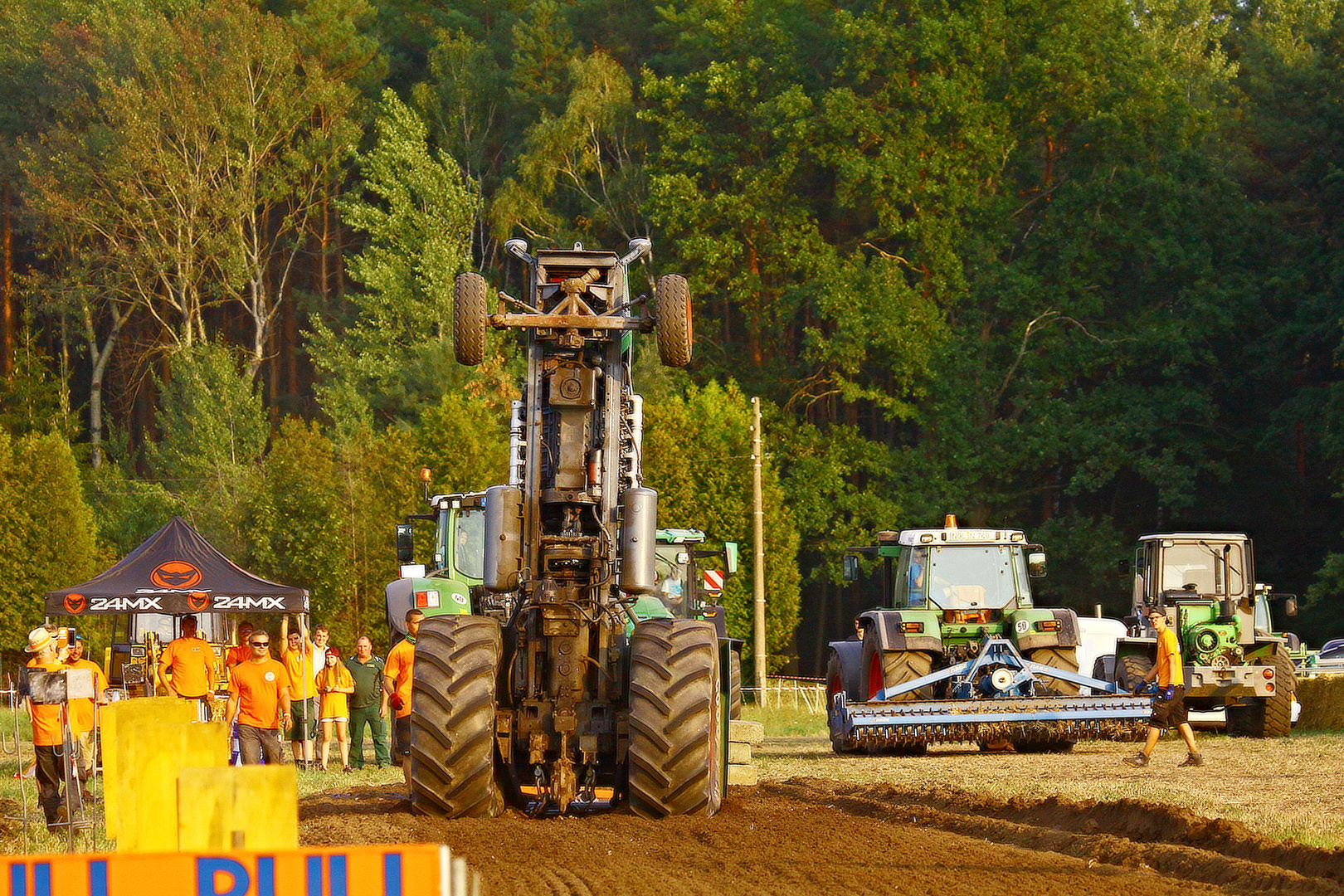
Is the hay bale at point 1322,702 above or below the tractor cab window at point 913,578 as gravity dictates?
below

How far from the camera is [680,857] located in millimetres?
10180

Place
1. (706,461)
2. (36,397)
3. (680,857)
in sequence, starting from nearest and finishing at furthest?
(680,857) → (706,461) → (36,397)

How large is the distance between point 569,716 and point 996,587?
985 centimetres

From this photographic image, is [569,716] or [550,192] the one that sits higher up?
[550,192]

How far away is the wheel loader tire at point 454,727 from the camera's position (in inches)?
445

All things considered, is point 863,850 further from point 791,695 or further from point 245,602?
point 791,695

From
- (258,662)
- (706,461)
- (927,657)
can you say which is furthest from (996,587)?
(706,461)

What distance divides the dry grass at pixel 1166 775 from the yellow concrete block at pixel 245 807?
7014mm

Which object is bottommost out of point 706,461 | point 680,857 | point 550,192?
point 680,857

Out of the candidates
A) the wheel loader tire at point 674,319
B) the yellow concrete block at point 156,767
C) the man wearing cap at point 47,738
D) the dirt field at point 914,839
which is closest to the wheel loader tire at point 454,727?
the dirt field at point 914,839

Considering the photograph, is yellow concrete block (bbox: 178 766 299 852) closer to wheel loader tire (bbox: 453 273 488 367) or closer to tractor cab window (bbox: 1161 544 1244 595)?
wheel loader tire (bbox: 453 273 488 367)

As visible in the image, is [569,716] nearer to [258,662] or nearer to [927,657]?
[258,662]

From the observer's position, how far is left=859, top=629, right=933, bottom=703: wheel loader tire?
19328mm

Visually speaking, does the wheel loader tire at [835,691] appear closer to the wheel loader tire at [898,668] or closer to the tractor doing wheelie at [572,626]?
the wheel loader tire at [898,668]
